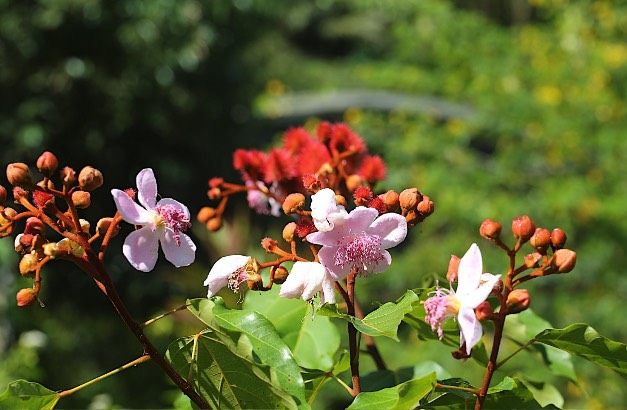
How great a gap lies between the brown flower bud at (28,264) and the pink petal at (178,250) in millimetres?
119

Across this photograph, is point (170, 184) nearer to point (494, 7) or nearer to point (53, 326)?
point (53, 326)

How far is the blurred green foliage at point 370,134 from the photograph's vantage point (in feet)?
11.1

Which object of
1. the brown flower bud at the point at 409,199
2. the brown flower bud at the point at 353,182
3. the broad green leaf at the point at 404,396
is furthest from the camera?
the brown flower bud at the point at 353,182

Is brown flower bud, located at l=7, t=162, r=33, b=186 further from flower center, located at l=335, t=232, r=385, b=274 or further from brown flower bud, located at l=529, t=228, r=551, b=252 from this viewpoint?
brown flower bud, located at l=529, t=228, r=551, b=252

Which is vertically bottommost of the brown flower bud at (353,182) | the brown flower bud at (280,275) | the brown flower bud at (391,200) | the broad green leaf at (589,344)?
the broad green leaf at (589,344)

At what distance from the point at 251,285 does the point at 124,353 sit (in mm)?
3475

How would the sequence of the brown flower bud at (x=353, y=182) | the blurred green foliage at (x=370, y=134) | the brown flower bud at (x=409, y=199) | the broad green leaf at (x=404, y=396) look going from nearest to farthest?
the broad green leaf at (x=404, y=396) → the brown flower bud at (x=409, y=199) → the brown flower bud at (x=353, y=182) → the blurred green foliage at (x=370, y=134)

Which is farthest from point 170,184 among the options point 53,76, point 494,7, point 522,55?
point 494,7

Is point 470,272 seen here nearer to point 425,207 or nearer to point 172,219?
point 425,207

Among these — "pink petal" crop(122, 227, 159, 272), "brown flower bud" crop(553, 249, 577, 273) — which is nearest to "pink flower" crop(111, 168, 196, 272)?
"pink petal" crop(122, 227, 159, 272)

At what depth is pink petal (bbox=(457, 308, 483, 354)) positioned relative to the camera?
0.63 m

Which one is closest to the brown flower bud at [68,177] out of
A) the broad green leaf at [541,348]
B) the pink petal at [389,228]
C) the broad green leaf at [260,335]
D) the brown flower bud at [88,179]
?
the brown flower bud at [88,179]

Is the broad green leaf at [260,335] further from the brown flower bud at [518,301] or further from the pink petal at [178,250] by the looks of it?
the brown flower bud at [518,301]

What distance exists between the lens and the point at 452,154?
374 centimetres
